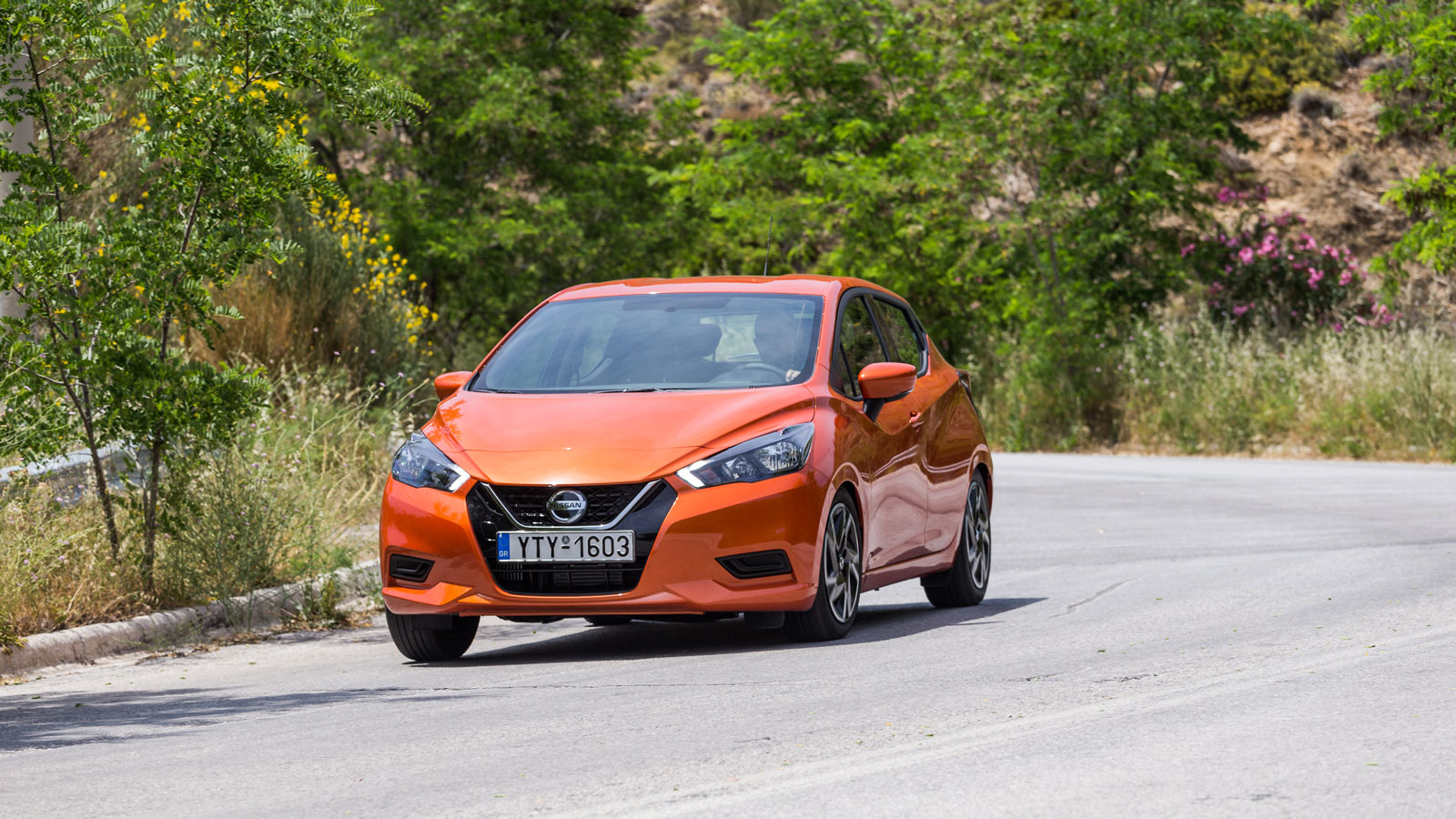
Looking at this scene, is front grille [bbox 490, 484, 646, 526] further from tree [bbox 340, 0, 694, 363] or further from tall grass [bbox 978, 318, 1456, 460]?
tree [bbox 340, 0, 694, 363]

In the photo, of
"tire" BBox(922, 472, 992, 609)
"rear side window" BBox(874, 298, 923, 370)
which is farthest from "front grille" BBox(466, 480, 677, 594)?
"tire" BBox(922, 472, 992, 609)

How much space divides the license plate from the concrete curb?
239 cm

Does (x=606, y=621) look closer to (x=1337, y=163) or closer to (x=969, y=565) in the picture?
(x=969, y=565)

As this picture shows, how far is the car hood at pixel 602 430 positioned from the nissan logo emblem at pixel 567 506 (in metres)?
0.08

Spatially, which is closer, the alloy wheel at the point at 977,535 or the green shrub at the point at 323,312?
the alloy wheel at the point at 977,535

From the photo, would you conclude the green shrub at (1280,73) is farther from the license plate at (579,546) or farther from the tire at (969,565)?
the license plate at (579,546)

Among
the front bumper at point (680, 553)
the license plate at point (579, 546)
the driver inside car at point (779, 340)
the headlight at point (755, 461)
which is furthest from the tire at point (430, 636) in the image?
the driver inside car at point (779, 340)

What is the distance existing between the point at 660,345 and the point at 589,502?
1443 mm

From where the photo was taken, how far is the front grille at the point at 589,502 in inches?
320

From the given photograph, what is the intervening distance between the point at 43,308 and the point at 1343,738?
6608 mm

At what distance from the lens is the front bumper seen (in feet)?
26.7

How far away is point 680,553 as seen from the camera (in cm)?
814

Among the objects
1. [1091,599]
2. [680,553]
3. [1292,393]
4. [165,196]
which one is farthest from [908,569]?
[1292,393]

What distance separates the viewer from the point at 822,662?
26.6 feet
